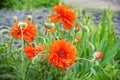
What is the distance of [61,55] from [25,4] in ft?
20.2

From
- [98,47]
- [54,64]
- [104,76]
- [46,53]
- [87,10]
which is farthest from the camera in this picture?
[87,10]

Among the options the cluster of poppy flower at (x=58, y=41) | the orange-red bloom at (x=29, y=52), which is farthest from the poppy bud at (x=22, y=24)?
the orange-red bloom at (x=29, y=52)

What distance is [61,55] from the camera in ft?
9.39

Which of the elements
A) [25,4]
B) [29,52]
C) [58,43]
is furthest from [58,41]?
[25,4]

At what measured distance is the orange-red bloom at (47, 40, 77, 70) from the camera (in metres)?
2.84

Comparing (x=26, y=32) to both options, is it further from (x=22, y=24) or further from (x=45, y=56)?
(x=45, y=56)

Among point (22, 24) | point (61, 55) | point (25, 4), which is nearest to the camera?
point (61, 55)

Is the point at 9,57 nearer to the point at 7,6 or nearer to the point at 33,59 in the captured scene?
the point at 33,59

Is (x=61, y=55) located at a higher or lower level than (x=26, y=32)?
lower

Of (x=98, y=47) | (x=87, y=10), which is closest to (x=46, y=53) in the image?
(x=98, y=47)

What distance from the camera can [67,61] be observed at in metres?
2.85

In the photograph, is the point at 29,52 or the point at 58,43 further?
the point at 29,52

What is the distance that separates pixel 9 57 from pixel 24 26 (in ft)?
1.49

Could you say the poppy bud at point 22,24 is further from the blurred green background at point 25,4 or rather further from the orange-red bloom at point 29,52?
the blurred green background at point 25,4
